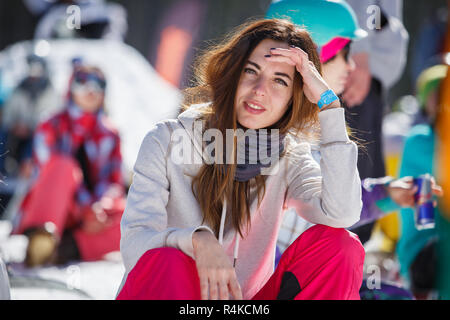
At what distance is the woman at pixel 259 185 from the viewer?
1.30 meters

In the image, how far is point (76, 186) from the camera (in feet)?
9.90

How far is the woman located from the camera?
1.30 meters

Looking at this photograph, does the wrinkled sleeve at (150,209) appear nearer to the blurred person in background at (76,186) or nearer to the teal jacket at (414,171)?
the teal jacket at (414,171)

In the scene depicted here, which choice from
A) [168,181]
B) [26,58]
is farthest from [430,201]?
[26,58]

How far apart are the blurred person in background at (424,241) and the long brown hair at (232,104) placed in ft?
2.72

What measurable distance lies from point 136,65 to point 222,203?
3.65 metres

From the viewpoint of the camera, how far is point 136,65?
4.90 metres

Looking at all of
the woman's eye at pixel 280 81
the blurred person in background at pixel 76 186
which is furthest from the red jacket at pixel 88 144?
the woman's eye at pixel 280 81

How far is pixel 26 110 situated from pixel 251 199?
3.45 meters

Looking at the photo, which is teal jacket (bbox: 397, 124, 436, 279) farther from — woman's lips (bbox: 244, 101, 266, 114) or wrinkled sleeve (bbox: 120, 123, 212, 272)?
wrinkled sleeve (bbox: 120, 123, 212, 272)

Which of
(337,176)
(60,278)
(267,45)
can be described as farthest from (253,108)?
(60,278)

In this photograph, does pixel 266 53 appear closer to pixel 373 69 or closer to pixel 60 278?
pixel 373 69

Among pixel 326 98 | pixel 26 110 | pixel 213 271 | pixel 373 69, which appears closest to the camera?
pixel 213 271
